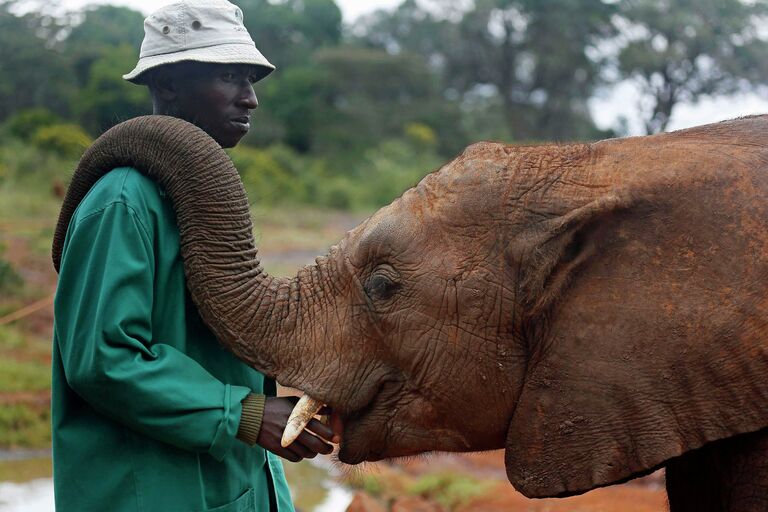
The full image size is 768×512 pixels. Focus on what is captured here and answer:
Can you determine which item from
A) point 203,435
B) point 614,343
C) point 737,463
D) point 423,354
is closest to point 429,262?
point 423,354

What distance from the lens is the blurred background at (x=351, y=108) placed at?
804cm

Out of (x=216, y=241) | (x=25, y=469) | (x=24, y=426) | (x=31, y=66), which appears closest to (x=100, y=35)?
(x=31, y=66)

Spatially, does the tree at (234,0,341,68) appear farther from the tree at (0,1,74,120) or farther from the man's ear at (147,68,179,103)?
the man's ear at (147,68,179,103)

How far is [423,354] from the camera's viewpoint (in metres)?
3.07

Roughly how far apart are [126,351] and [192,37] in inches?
38.7

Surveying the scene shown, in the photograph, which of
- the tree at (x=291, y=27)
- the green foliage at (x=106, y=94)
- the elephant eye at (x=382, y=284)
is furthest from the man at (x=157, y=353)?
the tree at (x=291, y=27)

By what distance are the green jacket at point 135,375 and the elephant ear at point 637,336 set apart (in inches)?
34.8

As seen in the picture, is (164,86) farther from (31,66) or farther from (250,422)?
(31,66)

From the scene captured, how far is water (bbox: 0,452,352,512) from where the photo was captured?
678 cm

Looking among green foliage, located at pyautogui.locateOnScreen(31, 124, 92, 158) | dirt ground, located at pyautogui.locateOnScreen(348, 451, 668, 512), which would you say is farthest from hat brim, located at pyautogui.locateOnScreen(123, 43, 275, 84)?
green foliage, located at pyautogui.locateOnScreen(31, 124, 92, 158)

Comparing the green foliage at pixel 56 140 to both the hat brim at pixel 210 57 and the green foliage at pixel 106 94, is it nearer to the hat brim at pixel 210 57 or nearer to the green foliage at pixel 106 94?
the green foliage at pixel 106 94

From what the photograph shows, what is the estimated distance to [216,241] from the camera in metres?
3.11

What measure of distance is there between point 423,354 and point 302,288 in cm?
42

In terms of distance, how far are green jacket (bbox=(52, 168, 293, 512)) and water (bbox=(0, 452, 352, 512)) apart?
3.84m
